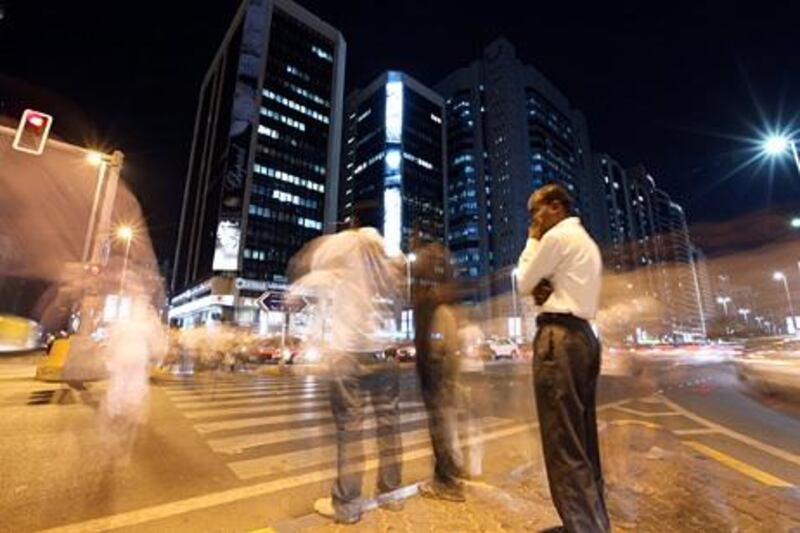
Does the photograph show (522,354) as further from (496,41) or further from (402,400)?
(496,41)

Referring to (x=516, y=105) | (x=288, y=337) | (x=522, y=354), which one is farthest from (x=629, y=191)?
(x=288, y=337)

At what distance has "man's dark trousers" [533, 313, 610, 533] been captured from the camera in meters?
2.02

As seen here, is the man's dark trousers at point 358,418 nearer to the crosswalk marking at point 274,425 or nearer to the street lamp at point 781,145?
the crosswalk marking at point 274,425

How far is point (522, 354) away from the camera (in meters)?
35.4

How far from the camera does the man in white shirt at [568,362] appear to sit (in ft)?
6.70

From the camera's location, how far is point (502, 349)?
31.2 m

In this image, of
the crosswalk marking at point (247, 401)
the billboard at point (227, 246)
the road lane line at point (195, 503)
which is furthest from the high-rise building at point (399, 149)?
the road lane line at point (195, 503)

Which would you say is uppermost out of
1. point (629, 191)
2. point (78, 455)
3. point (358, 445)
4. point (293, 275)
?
point (629, 191)

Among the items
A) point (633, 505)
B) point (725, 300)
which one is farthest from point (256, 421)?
point (725, 300)

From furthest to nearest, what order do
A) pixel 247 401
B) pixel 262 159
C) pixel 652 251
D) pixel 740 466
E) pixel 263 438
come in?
pixel 652 251 < pixel 262 159 < pixel 247 401 < pixel 263 438 < pixel 740 466

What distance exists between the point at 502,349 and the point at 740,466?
27.8 meters

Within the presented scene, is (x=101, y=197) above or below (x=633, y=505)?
above

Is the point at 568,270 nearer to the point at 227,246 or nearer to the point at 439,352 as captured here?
the point at 439,352

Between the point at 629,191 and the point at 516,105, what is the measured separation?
6887 centimetres
